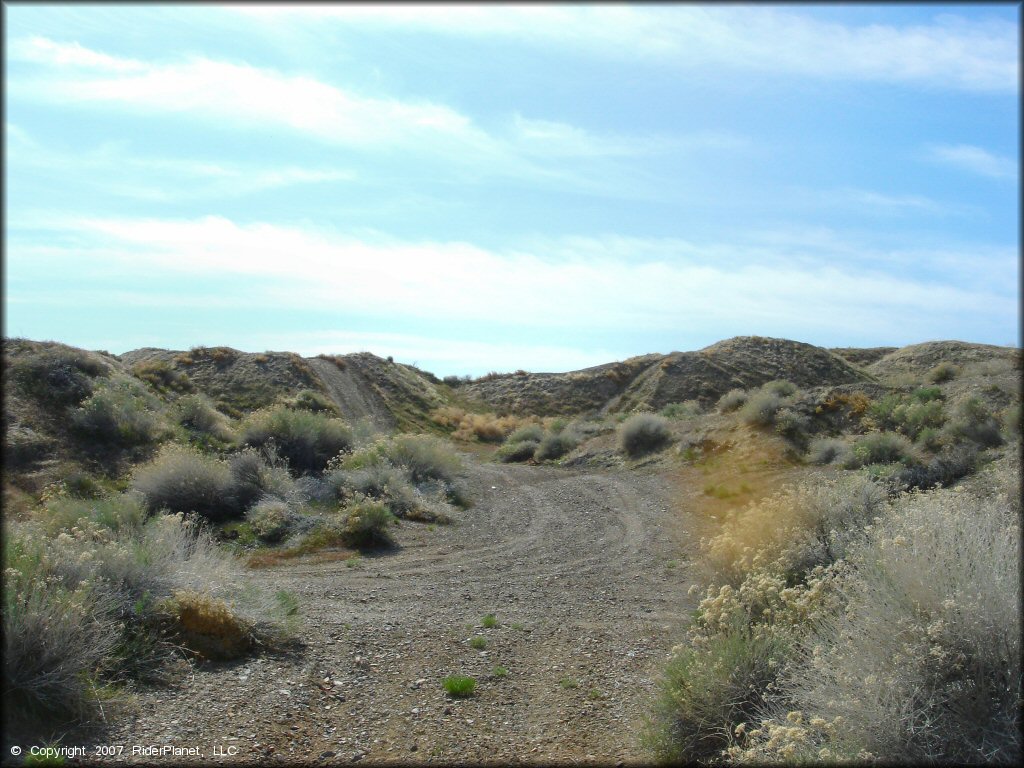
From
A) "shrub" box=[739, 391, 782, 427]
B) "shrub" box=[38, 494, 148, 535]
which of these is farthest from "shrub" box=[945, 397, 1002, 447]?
"shrub" box=[38, 494, 148, 535]

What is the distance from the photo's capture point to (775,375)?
43.8 m

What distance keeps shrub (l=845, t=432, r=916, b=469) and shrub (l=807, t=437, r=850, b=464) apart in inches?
23.0

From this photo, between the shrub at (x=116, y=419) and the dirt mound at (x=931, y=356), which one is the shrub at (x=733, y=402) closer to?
the dirt mound at (x=931, y=356)

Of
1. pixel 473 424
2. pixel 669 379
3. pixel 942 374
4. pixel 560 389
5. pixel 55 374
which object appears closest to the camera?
pixel 55 374

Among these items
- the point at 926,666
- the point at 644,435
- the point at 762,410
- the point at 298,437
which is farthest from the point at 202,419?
the point at 926,666

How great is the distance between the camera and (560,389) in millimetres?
48562

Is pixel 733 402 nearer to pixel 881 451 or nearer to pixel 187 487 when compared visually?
pixel 881 451

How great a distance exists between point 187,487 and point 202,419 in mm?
7904

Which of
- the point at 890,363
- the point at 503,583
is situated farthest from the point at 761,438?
the point at 890,363

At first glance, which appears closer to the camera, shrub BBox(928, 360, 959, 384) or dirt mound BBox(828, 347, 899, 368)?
shrub BBox(928, 360, 959, 384)

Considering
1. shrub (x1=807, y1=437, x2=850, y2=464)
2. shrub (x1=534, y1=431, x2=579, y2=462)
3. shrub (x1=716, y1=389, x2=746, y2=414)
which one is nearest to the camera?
shrub (x1=807, y1=437, x2=850, y2=464)

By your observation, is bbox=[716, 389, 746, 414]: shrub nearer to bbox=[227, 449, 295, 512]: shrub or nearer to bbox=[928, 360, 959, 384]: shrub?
bbox=[928, 360, 959, 384]: shrub

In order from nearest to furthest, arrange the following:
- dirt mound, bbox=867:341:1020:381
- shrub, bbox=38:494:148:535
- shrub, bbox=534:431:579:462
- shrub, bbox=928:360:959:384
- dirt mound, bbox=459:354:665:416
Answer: shrub, bbox=38:494:148:535 < shrub, bbox=928:360:959:384 < shrub, bbox=534:431:579:462 < dirt mound, bbox=867:341:1020:381 < dirt mound, bbox=459:354:665:416

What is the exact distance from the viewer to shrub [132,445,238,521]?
47.8 feet
